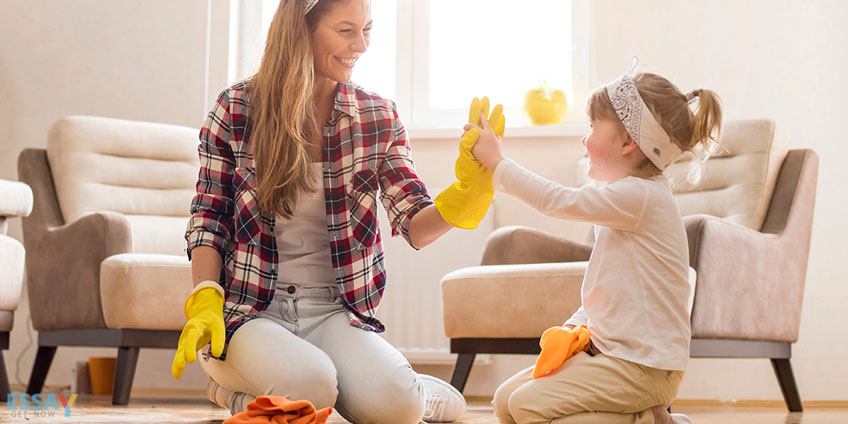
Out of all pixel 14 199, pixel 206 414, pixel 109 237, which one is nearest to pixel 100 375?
pixel 109 237

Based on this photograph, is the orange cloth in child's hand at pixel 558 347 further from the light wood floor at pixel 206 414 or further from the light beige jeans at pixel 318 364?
the light wood floor at pixel 206 414

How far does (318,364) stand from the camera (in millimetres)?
1326

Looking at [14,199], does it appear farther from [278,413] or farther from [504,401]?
[504,401]

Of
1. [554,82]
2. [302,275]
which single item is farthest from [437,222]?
[554,82]

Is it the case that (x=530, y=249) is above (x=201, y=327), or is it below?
above

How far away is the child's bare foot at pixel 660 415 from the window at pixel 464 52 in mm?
2107

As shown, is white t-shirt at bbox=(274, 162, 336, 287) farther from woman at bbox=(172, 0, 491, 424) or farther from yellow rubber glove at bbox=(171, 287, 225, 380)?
yellow rubber glove at bbox=(171, 287, 225, 380)

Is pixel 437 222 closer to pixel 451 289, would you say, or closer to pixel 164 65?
pixel 451 289

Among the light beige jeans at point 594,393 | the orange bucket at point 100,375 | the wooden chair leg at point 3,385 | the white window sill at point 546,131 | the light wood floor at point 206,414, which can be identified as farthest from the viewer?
the white window sill at point 546,131

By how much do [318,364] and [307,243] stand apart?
0.85 ft

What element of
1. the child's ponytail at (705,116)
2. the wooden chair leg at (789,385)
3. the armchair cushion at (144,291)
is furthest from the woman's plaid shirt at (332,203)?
the wooden chair leg at (789,385)

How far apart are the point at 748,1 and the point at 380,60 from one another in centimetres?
145

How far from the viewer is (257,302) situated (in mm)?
1431

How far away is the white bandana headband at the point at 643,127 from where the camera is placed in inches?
53.3
